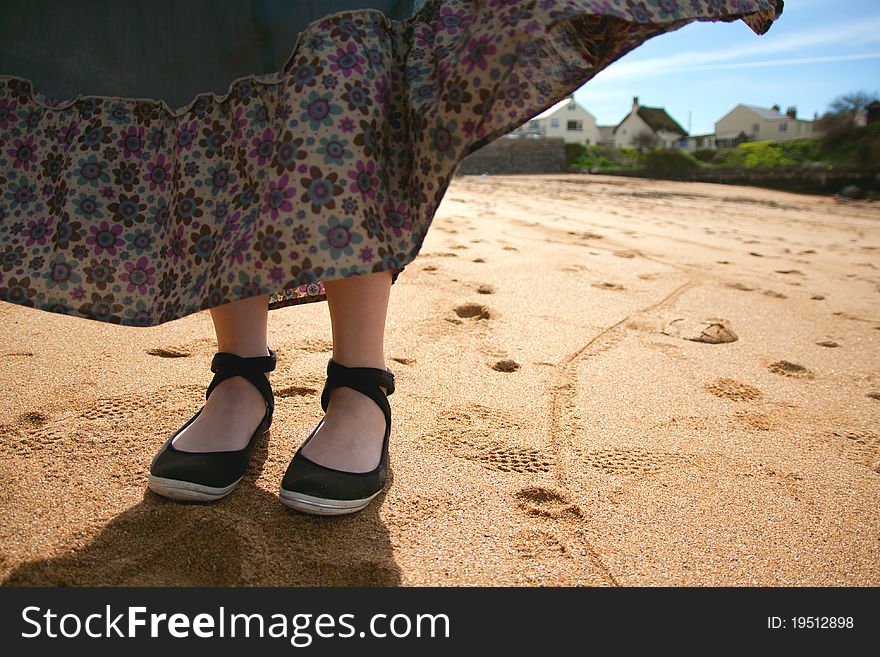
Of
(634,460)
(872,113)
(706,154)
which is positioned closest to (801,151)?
(872,113)

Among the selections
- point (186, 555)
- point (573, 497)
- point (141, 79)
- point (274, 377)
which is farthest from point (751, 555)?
point (141, 79)

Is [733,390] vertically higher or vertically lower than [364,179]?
lower

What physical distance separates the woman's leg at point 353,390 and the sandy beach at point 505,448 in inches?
4.1

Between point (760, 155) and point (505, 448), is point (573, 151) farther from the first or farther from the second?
point (505, 448)

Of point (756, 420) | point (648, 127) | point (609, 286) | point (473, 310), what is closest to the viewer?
point (756, 420)

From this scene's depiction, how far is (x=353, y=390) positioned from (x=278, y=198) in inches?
15.8

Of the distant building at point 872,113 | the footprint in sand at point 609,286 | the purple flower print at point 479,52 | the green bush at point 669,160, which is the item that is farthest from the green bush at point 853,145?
the purple flower print at point 479,52

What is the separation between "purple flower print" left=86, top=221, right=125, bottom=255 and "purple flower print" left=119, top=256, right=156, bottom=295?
4cm

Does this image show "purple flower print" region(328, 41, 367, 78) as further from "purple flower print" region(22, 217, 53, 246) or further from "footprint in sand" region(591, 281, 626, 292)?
"footprint in sand" region(591, 281, 626, 292)

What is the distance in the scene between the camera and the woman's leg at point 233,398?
3.80ft

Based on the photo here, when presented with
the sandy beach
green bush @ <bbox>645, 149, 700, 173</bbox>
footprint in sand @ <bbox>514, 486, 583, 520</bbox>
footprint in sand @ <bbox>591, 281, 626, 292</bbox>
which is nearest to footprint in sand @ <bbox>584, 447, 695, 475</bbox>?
the sandy beach

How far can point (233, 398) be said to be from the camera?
1.24m

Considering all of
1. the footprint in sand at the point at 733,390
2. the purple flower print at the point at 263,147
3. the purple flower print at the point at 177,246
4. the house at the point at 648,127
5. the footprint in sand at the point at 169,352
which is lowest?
the footprint in sand at the point at 733,390

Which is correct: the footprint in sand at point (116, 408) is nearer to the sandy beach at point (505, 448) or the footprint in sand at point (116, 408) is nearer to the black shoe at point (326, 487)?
the sandy beach at point (505, 448)
